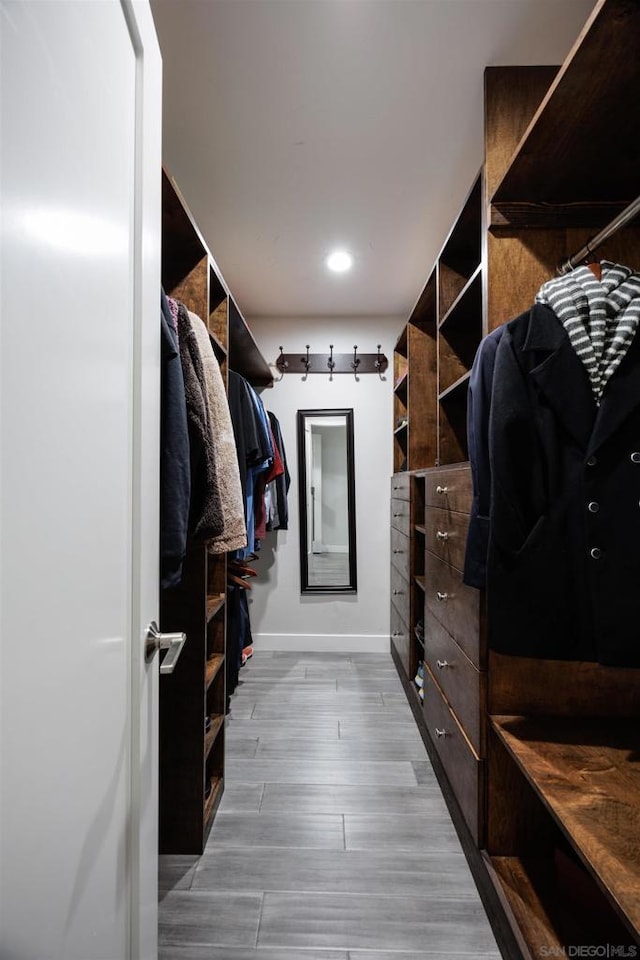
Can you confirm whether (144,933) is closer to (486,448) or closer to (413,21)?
(486,448)

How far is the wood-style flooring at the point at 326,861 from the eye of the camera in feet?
4.10

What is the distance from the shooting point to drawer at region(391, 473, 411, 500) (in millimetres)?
2762

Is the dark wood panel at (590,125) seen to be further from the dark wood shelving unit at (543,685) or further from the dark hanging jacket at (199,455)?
the dark hanging jacket at (199,455)

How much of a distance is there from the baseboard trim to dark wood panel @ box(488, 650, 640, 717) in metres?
2.32

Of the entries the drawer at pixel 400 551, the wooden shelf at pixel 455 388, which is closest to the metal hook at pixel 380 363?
the drawer at pixel 400 551

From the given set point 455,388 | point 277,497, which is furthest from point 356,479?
point 455,388

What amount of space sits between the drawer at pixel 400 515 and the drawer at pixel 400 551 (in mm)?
37

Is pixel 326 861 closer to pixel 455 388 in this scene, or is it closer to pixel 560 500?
pixel 560 500

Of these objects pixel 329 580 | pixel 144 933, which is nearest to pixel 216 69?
pixel 144 933

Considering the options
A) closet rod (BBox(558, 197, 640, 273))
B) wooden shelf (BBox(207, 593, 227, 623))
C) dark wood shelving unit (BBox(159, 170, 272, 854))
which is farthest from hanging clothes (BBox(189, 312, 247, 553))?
closet rod (BBox(558, 197, 640, 273))

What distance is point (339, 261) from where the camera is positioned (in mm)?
2797

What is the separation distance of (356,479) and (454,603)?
2071 millimetres

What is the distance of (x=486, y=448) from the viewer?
132 centimetres

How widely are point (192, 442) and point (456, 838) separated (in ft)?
5.23
